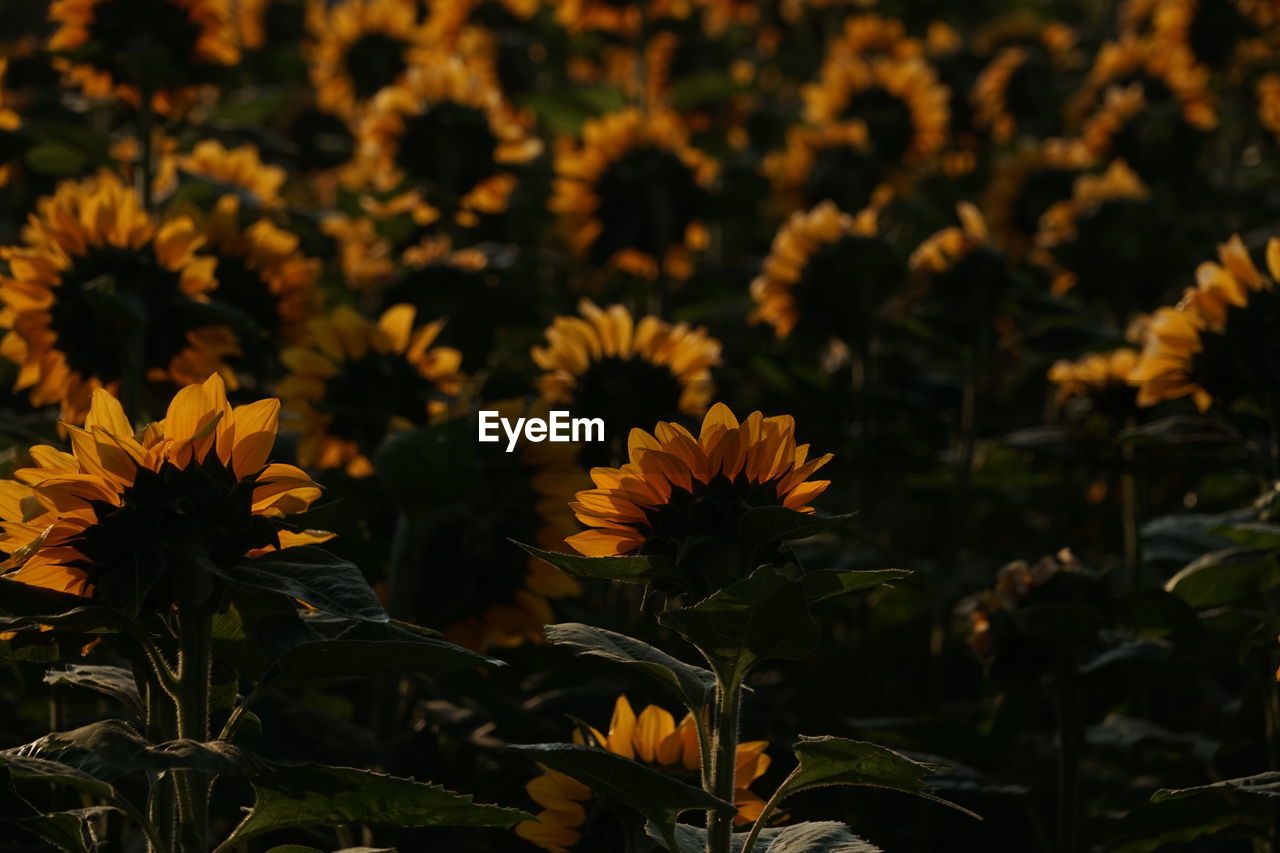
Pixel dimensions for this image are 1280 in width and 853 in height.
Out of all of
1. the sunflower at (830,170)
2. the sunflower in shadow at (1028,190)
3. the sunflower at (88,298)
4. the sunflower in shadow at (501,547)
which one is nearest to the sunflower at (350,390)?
the sunflower at (88,298)

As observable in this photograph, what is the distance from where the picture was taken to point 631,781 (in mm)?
1375

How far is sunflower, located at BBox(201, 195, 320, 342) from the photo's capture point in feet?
9.29

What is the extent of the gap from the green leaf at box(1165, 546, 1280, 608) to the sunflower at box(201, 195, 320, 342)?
153 centimetres

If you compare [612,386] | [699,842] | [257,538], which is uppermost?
[612,386]

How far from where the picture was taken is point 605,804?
68.2 inches

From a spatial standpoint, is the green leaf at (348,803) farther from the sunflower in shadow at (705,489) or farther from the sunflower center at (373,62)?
the sunflower center at (373,62)

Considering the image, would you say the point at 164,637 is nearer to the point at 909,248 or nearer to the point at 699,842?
the point at 699,842

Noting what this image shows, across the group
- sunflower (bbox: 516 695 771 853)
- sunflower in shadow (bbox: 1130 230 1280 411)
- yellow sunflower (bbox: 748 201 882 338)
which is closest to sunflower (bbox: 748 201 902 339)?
yellow sunflower (bbox: 748 201 882 338)

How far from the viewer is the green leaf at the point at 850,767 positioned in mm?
1369

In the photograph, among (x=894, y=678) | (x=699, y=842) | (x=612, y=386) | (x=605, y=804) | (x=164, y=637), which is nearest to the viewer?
(x=164, y=637)

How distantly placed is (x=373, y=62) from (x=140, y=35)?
2.24 meters

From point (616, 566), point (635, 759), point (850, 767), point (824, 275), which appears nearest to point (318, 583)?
point (616, 566)

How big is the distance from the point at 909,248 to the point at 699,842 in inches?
104

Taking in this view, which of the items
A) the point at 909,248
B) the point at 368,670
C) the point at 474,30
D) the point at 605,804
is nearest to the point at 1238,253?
the point at 605,804
